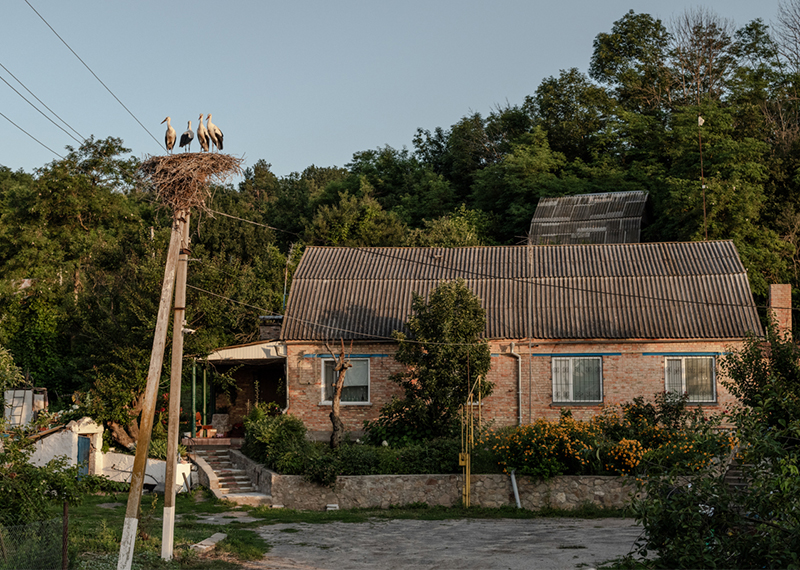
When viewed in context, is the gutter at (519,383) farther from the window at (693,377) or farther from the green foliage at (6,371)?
the green foliage at (6,371)

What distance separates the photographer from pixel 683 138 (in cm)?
3834

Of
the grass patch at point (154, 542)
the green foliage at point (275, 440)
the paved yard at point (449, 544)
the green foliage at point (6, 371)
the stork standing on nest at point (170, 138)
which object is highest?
the stork standing on nest at point (170, 138)

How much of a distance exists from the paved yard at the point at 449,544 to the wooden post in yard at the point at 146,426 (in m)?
2.28

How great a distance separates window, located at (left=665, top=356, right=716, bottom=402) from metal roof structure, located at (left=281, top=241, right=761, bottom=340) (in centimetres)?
77

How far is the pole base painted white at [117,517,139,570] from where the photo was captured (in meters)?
11.7

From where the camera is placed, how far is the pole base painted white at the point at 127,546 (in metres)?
11.7

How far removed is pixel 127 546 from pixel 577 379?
14816 millimetres

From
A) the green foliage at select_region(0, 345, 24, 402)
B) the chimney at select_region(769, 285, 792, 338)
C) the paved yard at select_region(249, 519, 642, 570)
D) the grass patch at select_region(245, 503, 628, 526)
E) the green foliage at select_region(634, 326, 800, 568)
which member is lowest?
the grass patch at select_region(245, 503, 628, 526)

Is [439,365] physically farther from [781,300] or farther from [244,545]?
[781,300]

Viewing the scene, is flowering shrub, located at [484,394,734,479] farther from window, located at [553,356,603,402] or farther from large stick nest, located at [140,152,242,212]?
large stick nest, located at [140,152,242,212]

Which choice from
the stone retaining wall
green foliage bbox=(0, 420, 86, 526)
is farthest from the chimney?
green foliage bbox=(0, 420, 86, 526)

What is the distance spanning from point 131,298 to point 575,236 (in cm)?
2076

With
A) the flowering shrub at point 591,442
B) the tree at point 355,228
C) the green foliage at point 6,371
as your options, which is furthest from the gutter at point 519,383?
the tree at point 355,228

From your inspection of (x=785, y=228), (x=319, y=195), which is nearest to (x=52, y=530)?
(x=785, y=228)
